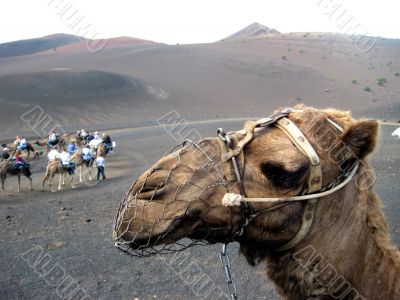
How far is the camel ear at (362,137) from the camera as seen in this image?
2.40 metres

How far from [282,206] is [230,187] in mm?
312

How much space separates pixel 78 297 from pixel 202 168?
5.72 metres

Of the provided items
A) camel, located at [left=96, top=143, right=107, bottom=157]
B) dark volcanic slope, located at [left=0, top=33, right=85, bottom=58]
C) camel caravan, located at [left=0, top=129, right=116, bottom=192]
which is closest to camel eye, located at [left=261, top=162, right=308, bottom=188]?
camel caravan, located at [left=0, top=129, right=116, bottom=192]

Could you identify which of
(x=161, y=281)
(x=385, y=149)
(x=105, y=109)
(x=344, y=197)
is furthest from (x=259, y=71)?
(x=344, y=197)

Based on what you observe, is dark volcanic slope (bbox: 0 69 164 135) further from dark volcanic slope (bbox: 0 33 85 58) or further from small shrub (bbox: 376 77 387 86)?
dark volcanic slope (bbox: 0 33 85 58)

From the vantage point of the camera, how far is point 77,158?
19328 millimetres

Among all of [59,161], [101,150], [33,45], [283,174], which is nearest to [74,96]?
[101,150]

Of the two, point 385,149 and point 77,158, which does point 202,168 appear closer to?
point 77,158

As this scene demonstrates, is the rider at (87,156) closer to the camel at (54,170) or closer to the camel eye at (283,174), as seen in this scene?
the camel at (54,170)

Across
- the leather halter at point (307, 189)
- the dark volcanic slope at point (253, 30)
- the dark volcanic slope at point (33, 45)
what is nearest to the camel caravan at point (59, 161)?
the leather halter at point (307, 189)

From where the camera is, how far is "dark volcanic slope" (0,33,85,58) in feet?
360

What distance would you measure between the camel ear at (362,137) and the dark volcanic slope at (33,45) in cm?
11454

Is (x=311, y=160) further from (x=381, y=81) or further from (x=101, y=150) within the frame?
(x=381, y=81)

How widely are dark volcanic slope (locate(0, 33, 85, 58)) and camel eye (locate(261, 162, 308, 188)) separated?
114421mm
